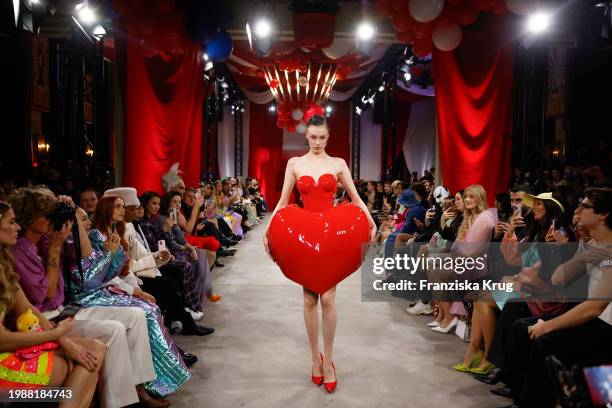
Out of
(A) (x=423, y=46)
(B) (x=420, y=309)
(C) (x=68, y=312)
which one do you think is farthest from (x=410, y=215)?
(C) (x=68, y=312)

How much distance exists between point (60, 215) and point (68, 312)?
1.64 ft

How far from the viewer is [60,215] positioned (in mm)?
2543

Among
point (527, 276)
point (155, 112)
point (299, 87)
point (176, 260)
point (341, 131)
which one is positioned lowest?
point (176, 260)

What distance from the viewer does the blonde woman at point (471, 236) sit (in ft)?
Answer: 13.1

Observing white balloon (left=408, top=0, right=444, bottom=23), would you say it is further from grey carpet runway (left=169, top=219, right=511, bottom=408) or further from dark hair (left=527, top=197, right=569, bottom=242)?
grey carpet runway (left=169, top=219, right=511, bottom=408)

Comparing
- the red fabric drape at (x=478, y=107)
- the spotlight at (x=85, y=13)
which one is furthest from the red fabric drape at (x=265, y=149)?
the red fabric drape at (x=478, y=107)

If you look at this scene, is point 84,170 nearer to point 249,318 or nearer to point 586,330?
point 249,318

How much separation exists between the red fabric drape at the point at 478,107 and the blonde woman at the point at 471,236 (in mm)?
717

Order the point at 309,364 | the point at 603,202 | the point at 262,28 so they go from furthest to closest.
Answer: the point at 262,28, the point at 309,364, the point at 603,202

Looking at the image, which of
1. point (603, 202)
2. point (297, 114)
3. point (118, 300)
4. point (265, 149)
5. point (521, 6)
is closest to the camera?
point (603, 202)

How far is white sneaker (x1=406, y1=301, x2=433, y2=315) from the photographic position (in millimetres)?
4824

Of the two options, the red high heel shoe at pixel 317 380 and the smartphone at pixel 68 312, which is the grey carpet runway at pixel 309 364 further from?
the smartphone at pixel 68 312

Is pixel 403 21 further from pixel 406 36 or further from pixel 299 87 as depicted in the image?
pixel 299 87

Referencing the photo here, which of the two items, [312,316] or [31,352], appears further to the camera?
[312,316]
